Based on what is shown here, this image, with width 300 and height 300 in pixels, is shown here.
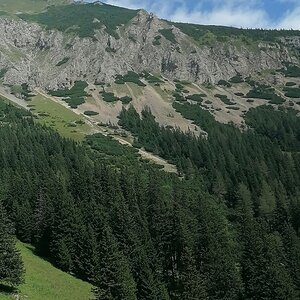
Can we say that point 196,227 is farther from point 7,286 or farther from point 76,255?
point 7,286

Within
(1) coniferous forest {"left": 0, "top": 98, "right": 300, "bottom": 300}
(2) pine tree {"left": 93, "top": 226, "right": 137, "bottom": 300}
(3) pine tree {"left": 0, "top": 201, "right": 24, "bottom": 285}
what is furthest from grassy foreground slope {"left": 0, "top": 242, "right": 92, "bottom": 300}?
(2) pine tree {"left": 93, "top": 226, "right": 137, "bottom": 300}

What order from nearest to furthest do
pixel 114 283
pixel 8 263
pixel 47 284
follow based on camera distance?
pixel 114 283
pixel 8 263
pixel 47 284

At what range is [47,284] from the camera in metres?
63.0

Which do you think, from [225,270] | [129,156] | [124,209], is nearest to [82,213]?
[124,209]

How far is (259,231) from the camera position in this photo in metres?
86.9

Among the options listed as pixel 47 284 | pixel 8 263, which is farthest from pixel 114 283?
pixel 47 284

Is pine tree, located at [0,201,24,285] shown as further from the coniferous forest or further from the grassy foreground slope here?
the grassy foreground slope

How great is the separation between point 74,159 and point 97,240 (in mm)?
98194

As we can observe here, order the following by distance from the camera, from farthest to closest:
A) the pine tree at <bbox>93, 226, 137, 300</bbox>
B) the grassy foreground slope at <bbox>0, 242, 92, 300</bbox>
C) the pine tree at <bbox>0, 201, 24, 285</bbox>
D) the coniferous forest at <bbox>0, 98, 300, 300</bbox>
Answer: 1. the coniferous forest at <bbox>0, 98, 300, 300</bbox>
2. the grassy foreground slope at <bbox>0, 242, 92, 300</bbox>
3. the pine tree at <bbox>0, 201, 24, 285</bbox>
4. the pine tree at <bbox>93, 226, 137, 300</bbox>

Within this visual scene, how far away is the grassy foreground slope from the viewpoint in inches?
2247

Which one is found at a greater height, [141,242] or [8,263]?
[141,242]

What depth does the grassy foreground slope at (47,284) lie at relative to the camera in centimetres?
5706

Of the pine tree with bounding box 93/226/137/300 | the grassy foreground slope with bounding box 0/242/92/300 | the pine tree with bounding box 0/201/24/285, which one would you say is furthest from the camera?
the grassy foreground slope with bounding box 0/242/92/300

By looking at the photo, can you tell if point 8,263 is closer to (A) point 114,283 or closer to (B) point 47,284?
(B) point 47,284
